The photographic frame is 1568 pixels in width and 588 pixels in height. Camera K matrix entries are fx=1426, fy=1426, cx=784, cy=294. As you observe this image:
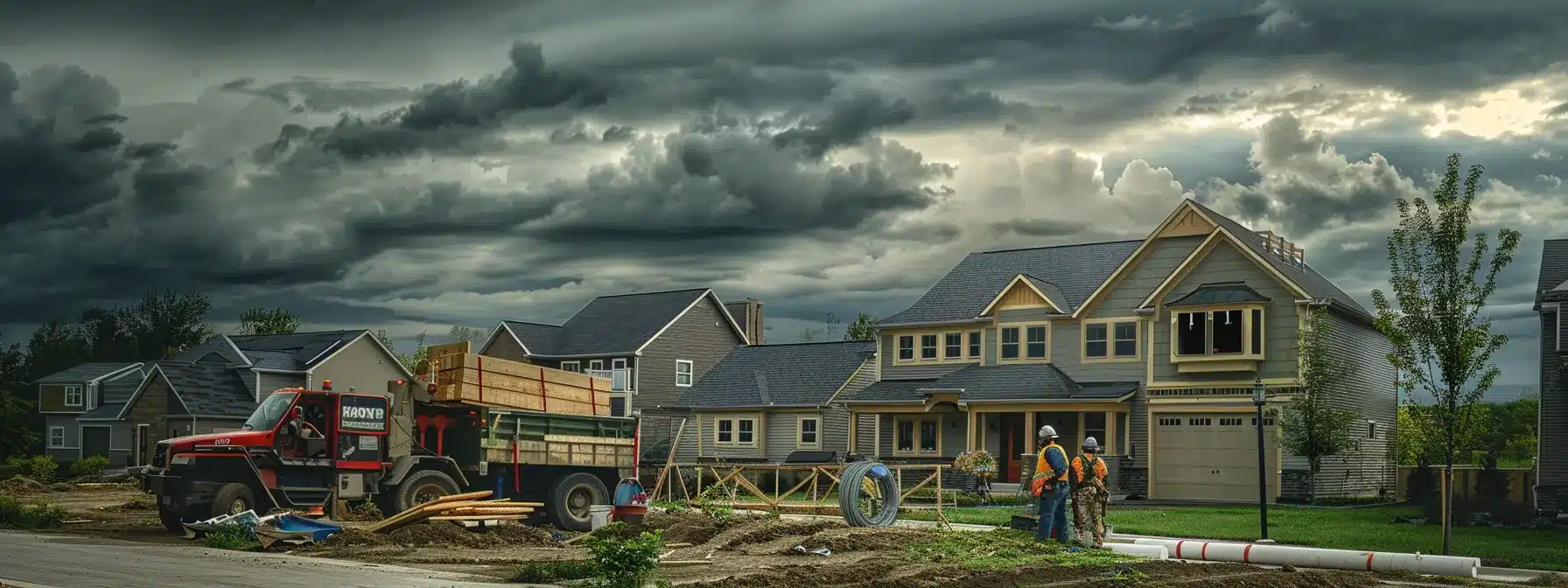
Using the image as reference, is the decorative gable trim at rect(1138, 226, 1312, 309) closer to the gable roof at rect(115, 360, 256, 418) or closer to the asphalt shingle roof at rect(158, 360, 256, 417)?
the asphalt shingle roof at rect(158, 360, 256, 417)

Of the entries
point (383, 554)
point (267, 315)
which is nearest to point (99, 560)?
point (383, 554)

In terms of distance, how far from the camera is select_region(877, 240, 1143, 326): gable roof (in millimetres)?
46281

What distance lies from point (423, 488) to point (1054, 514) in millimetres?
11013

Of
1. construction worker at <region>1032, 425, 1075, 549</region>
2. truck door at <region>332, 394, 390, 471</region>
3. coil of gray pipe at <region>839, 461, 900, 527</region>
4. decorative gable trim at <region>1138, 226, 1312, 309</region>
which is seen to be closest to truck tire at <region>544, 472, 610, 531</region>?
truck door at <region>332, 394, 390, 471</region>

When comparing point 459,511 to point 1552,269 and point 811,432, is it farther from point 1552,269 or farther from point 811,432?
point 811,432

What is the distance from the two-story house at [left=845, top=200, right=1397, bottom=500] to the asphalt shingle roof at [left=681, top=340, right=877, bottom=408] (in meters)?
3.47

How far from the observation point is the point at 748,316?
6500 cm

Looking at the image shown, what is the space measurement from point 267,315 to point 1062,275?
3032 inches

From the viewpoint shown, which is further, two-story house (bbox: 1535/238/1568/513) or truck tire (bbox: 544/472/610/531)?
two-story house (bbox: 1535/238/1568/513)

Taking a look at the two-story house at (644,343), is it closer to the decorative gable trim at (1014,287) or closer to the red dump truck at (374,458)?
the decorative gable trim at (1014,287)

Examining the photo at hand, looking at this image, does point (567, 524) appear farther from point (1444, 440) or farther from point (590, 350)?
point (590, 350)

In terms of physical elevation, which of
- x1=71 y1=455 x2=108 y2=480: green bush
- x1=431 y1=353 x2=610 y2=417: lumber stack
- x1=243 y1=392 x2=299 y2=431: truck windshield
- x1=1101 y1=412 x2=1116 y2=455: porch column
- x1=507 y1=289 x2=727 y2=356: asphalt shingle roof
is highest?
x1=507 y1=289 x2=727 y2=356: asphalt shingle roof

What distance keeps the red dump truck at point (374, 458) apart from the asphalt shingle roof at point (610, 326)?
3171cm

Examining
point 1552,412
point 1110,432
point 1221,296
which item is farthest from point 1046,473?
point 1110,432
